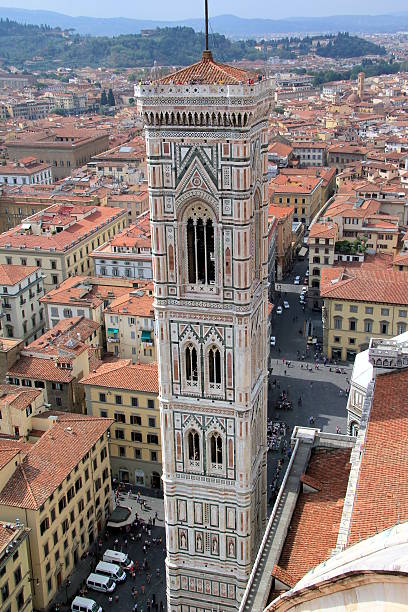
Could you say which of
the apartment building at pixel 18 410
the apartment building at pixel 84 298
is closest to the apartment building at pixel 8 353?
the apartment building at pixel 18 410

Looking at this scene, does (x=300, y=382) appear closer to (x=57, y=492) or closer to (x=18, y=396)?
(x=18, y=396)

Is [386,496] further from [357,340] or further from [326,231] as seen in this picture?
[326,231]

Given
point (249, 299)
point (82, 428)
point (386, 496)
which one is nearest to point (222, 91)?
point (249, 299)

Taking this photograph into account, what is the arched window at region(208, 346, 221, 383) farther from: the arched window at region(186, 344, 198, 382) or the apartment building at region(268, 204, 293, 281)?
the apartment building at region(268, 204, 293, 281)

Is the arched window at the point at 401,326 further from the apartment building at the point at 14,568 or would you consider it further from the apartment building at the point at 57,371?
the apartment building at the point at 14,568

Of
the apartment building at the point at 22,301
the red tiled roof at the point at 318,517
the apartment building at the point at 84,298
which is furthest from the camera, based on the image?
the apartment building at the point at 22,301
